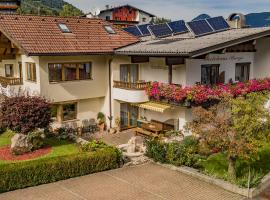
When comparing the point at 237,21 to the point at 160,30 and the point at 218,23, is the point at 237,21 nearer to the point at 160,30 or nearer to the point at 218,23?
the point at 218,23

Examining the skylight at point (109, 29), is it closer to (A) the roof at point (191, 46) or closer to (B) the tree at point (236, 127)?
(A) the roof at point (191, 46)

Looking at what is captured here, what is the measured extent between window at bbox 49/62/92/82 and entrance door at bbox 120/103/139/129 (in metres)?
4.13

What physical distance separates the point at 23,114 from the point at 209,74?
45.7 ft

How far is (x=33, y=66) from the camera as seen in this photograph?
27.2 m

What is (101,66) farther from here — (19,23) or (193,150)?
(193,150)

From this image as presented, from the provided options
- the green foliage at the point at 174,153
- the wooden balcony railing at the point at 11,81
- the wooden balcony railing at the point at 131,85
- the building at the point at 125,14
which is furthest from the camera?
the building at the point at 125,14

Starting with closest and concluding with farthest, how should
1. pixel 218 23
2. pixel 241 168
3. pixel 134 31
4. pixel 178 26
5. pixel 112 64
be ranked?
1. pixel 241 168
2. pixel 112 64
3. pixel 218 23
4. pixel 178 26
5. pixel 134 31

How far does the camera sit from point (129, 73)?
30.1 m

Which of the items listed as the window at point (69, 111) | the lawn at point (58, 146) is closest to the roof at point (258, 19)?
the window at point (69, 111)

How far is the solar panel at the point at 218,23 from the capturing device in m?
30.2

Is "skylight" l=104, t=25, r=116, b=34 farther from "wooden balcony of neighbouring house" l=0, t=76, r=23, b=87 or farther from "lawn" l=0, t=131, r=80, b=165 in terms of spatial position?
"lawn" l=0, t=131, r=80, b=165

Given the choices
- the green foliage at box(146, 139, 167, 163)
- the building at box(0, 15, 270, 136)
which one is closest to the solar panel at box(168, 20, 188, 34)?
the building at box(0, 15, 270, 136)

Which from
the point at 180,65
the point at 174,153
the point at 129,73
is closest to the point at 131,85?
the point at 129,73

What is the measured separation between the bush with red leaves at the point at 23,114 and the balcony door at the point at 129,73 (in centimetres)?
890
